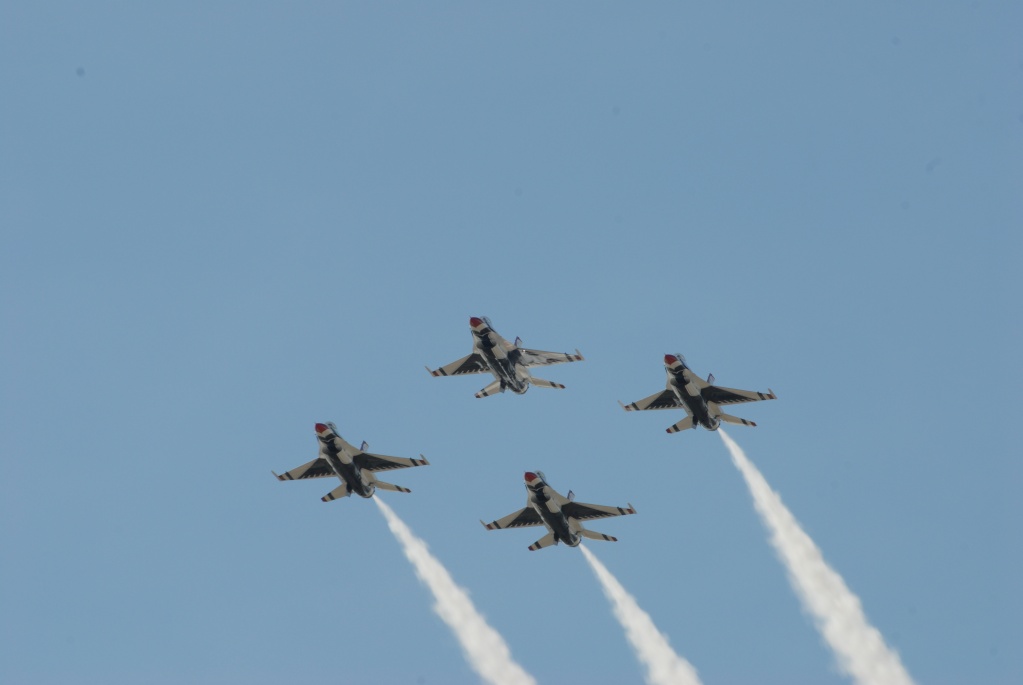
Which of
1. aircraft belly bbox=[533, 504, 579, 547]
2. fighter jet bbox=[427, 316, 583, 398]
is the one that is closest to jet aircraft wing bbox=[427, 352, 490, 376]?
fighter jet bbox=[427, 316, 583, 398]

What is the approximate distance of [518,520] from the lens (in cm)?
15462

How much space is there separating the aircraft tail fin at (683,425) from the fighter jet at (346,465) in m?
24.8

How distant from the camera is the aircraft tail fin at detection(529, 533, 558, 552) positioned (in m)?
151

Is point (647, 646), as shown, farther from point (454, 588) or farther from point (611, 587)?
point (454, 588)

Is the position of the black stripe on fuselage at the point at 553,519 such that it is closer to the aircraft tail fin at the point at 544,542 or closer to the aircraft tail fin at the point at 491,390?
the aircraft tail fin at the point at 544,542

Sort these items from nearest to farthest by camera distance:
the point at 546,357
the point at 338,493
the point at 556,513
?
the point at 556,513, the point at 338,493, the point at 546,357

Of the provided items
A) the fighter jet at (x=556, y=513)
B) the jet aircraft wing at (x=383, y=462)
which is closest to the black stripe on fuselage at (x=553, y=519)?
the fighter jet at (x=556, y=513)

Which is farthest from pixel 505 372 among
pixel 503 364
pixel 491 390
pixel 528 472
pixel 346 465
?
pixel 346 465

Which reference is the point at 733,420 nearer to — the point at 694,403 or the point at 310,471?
the point at 694,403

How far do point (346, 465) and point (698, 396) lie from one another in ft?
115

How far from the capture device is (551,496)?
148875mm

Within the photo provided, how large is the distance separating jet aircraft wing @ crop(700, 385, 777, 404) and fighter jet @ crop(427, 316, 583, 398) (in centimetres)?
1668

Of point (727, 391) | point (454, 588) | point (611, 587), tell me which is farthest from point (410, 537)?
point (727, 391)

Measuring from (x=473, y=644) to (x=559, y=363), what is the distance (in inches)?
1193
